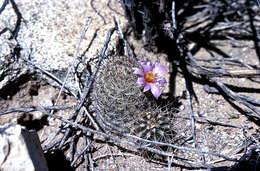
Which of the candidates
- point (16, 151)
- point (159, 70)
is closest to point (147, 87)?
point (159, 70)

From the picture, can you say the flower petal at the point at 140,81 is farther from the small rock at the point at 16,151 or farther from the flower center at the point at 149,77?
the small rock at the point at 16,151

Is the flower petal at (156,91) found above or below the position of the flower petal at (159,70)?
below

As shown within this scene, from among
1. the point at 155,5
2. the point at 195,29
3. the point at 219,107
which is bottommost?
the point at 219,107

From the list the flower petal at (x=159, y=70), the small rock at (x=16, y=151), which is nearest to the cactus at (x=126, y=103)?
the flower petal at (x=159, y=70)

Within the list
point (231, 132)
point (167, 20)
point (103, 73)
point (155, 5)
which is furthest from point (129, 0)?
point (231, 132)

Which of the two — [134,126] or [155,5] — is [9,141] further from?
[155,5]
